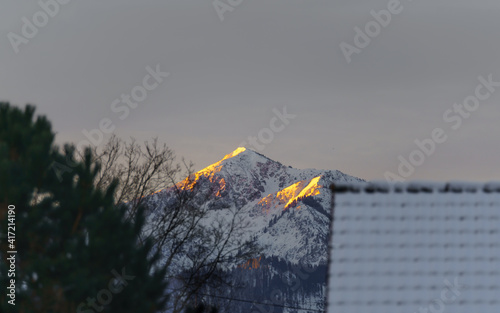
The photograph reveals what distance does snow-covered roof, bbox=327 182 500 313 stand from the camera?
1222cm

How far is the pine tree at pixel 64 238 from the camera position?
1848cm

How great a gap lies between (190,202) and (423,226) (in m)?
22.5

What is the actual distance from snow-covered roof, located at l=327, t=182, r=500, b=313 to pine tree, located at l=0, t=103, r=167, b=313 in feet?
25.8

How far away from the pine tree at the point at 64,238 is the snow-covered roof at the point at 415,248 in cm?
788

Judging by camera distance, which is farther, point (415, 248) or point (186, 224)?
point (186, 224)

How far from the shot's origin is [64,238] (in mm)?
19656

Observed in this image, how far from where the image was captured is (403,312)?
12.1m

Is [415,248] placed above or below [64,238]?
below

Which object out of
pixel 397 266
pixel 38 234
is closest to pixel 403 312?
pixel 397 266

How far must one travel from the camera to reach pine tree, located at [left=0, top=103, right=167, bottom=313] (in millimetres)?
18484

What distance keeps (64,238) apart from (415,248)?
10.3 metres

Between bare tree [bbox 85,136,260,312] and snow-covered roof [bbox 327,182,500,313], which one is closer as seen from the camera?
snow-covered roof [bbox 327,182,500,313]

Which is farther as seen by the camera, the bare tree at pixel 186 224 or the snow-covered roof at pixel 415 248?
the bare tree at pixel 186 224

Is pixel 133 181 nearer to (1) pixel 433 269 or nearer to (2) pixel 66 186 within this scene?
(2) pixel 66 186
